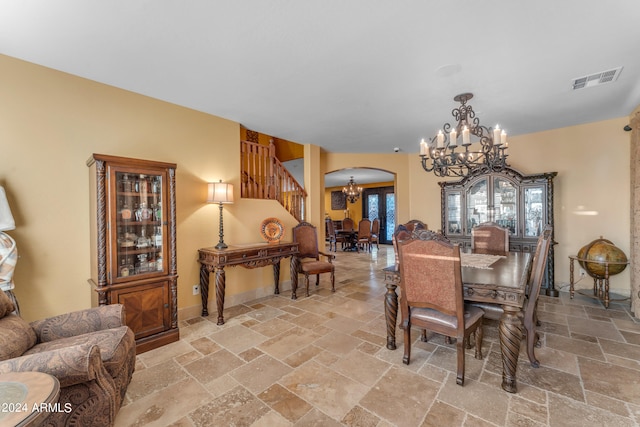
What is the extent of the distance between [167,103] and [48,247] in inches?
73.2

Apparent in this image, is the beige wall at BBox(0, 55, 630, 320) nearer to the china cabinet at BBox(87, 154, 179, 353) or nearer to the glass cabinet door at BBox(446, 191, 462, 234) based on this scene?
the china cabinet at BBox(87, 154, 179, 353)

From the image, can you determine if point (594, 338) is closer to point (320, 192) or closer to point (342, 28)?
point (342, 28)

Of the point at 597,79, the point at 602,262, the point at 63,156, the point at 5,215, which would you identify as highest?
the point at 597,79

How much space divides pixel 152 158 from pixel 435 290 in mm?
3163

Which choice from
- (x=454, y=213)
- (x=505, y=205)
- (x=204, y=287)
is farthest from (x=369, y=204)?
(x=204, y=287)

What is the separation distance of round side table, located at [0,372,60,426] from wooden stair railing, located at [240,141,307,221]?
315 centimetres

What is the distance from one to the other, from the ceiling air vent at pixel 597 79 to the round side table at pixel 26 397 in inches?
173

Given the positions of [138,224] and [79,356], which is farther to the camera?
[138,224]

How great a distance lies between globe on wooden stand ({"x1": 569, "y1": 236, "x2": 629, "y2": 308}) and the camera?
368 cm

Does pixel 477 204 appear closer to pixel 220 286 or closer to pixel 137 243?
pixel 220 286

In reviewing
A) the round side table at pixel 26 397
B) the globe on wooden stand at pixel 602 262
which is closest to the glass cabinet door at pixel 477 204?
the globe on wooden stand at pixel 602 262

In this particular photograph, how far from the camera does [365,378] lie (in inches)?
85.4

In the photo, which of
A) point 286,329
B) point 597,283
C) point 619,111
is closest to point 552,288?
point 597,283

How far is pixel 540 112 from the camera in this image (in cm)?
365
